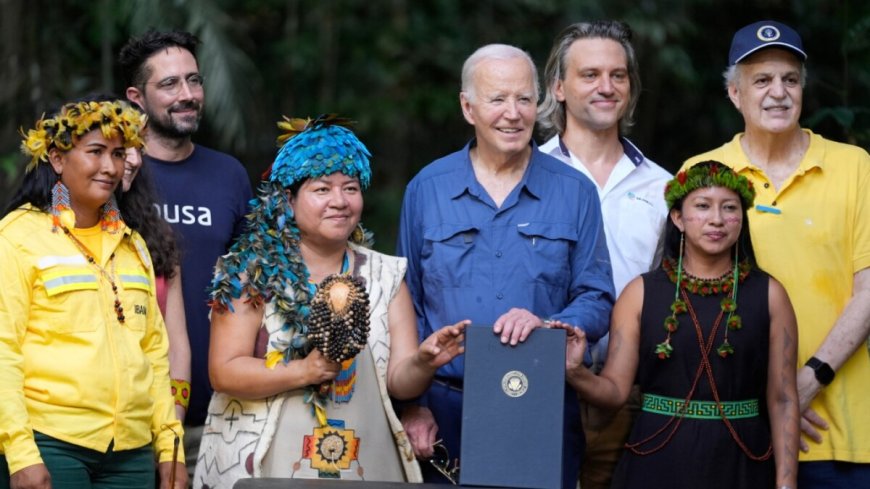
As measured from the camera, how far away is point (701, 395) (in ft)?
15.3

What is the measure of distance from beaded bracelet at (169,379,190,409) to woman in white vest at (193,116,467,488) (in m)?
0.32

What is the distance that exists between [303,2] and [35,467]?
9115 millimetres

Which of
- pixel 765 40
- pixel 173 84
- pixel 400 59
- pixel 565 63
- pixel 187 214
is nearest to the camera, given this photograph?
pixel 765 40

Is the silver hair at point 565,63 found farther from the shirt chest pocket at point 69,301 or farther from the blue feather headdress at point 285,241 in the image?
the shirt chest pocket at point 69,301

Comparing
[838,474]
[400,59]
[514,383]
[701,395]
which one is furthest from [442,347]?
[400,59]

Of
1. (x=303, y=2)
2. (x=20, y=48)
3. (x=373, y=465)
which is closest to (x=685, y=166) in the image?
(x=373, y=465)

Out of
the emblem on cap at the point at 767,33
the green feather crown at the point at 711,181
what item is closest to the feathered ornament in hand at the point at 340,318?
the green feather crown at the point at 711,181

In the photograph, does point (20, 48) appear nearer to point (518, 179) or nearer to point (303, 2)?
point (303, 2)

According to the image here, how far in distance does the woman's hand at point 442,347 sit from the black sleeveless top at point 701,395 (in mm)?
776

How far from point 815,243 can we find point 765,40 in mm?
785

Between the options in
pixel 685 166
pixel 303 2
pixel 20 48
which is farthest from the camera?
pixel 303 2

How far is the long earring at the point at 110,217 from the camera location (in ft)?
14.6

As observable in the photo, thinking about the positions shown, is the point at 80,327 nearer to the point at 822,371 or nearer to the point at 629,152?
the point at 629,152

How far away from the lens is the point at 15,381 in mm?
4047
